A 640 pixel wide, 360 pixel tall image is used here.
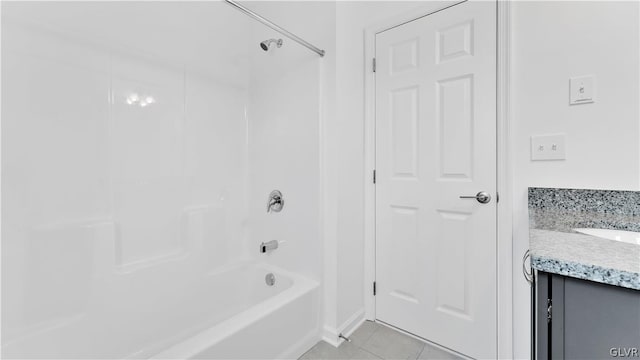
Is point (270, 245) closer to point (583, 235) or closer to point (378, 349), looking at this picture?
point (378, 349)

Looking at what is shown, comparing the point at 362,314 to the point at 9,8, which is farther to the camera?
the point at 362,314

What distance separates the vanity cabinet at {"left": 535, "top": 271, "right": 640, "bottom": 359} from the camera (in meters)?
0.50

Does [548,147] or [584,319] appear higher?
[548,147]

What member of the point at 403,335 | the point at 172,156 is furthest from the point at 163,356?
the point at 403,335

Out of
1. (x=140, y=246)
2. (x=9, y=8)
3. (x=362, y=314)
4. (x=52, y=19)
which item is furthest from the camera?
(x=362, y=314)

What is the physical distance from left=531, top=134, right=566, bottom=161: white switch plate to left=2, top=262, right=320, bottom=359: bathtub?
1358mm

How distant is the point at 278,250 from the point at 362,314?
72 centimetres

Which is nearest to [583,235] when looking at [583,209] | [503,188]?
[583,209]

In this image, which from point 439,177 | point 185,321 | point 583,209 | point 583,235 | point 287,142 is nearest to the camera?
point 583,235

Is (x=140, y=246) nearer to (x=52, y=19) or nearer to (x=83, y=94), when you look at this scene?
(x=83, y=94)

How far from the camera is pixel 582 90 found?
1.20 m

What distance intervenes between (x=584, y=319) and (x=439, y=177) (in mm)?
1118

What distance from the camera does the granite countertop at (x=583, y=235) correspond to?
0.52m

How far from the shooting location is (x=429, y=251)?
1661 mm
